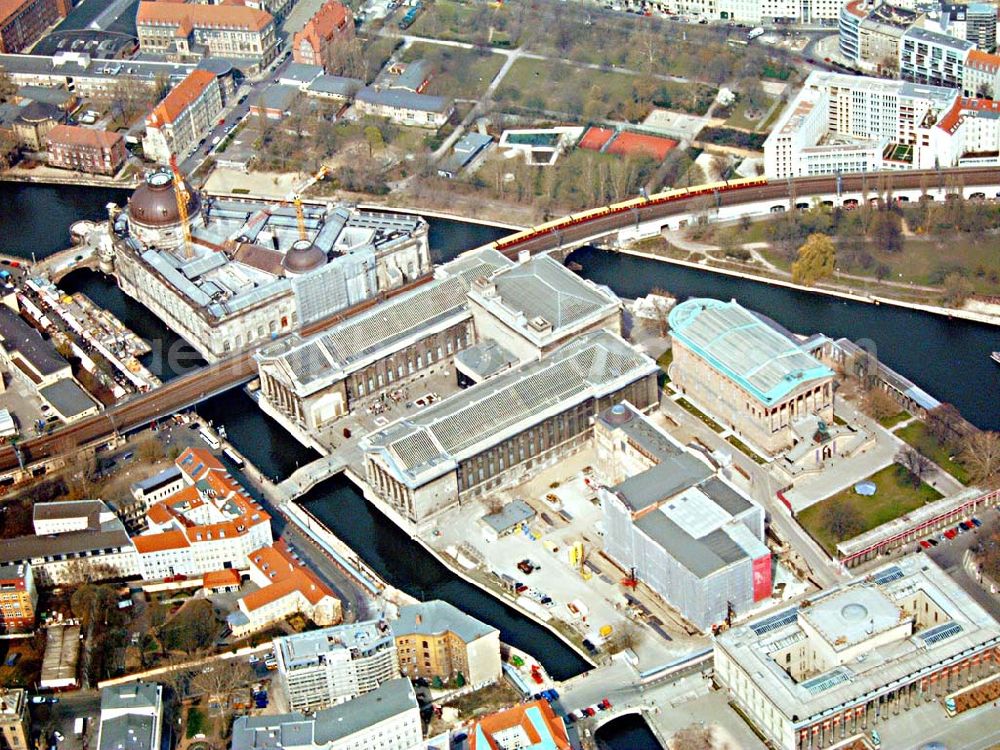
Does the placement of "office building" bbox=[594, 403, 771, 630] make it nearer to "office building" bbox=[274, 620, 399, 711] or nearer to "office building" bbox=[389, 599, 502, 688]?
"office building" bbox=[389, 599, 502, 688]

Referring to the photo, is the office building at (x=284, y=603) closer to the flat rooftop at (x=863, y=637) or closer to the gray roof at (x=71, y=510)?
the gray roof at (x=71, y=510)

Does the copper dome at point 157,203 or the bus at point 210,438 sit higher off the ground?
the copper dome at point 157,203

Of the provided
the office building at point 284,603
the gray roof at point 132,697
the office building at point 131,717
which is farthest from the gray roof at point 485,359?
the gray roof at point 132,697

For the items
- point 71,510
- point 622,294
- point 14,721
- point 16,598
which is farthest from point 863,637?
point 71,510

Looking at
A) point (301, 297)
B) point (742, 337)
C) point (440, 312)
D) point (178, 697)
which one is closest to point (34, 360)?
point (301, 297)

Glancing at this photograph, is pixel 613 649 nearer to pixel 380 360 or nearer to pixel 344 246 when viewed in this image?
pixel 380 360
